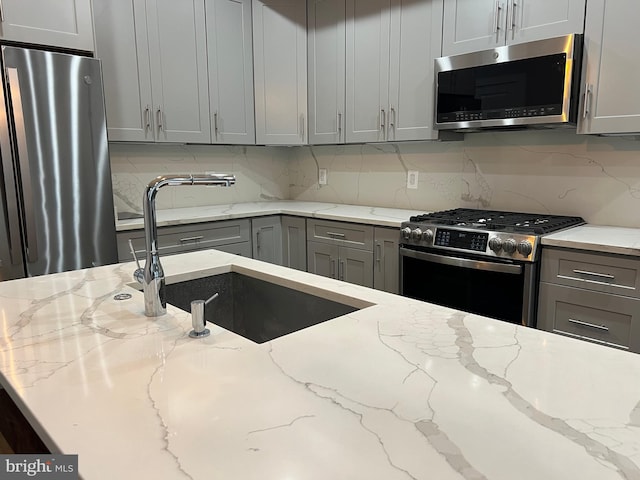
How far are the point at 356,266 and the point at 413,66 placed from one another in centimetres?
133

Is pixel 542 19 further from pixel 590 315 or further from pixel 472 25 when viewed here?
pixel 590 315

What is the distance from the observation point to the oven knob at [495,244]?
7.65ft

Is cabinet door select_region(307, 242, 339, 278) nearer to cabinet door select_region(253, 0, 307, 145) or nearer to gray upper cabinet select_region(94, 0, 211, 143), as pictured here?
cabinet door select_region(253, 0, 307, 145)

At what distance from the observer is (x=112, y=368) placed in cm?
92

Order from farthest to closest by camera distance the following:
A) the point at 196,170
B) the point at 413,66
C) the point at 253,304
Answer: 1. the point at 196,170
2. the point at 413,66
3. the point at 253,304

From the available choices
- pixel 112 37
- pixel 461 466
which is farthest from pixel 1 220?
pixel 461 466

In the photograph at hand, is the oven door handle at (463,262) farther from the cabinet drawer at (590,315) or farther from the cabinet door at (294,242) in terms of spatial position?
the cabinet door at (294,242)

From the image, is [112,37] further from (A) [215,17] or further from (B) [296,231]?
(B) [296,231]

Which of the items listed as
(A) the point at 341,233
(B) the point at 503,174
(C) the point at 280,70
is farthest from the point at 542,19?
(C) the point at 280,70

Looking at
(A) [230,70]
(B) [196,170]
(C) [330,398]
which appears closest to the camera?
(C) [330,398]

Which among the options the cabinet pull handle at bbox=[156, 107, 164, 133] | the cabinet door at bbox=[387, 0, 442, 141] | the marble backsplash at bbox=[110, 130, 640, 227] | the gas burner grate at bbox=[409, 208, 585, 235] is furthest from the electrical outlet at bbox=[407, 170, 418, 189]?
the cabinet pull handle at bbox=[156, 107, 164, 133]

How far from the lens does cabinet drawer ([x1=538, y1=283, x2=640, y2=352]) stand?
2080 millimetres

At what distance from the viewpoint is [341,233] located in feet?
10.7

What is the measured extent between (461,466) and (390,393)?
0.67 feet
